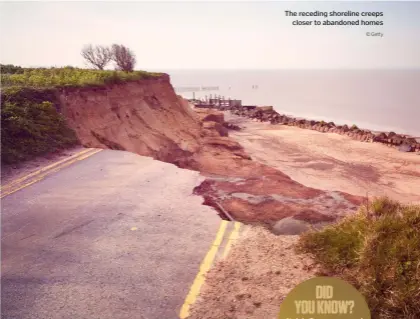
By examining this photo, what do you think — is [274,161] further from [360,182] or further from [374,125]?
[374,125]

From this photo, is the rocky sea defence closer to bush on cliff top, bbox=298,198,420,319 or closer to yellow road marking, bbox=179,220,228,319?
bush on cliff top, bbox=298,198,420,319

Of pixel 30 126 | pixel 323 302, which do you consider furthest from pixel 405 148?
pixel 323 302

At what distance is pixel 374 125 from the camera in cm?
4488

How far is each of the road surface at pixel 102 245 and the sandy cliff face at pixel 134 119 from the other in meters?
5.62

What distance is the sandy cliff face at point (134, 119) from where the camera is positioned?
1427 cm

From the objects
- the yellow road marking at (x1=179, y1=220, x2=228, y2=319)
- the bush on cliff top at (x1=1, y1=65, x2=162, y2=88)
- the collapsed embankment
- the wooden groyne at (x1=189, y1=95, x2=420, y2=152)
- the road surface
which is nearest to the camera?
the yellow road marking at (x1=179, y1=220, x2=228, y2=319)

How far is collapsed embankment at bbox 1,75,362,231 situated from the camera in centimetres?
745

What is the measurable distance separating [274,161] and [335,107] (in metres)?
50.7

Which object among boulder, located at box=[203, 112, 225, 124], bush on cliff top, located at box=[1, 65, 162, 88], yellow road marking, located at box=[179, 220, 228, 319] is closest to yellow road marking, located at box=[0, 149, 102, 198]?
bush on cliff top, located at box=[1, 65, 162, 88]

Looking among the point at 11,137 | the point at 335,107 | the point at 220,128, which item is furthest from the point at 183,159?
the point at 335,107

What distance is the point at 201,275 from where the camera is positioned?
4465mm

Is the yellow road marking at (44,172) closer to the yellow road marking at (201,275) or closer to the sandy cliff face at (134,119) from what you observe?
the sandy cliff face at (134,119)

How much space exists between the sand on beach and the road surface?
10.1 metres

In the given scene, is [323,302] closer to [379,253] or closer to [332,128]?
[379,253]
